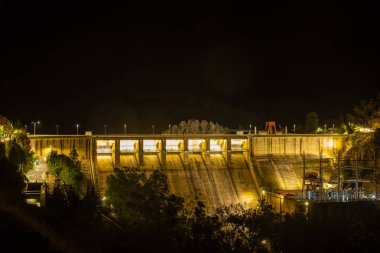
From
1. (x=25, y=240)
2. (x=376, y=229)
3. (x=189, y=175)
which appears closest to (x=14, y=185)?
(x=25, y=240)

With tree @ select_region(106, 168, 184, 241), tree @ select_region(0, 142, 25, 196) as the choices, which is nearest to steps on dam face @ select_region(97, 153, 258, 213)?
tree @ select_region(106, 168, 184, 241)

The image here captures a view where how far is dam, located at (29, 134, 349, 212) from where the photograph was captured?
134ft

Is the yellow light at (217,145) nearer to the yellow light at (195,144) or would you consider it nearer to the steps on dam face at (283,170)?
the yellow light at (195,144)

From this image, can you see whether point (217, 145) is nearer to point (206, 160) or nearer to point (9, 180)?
point (206, 160)

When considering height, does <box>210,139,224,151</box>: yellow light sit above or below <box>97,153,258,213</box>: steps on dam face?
above

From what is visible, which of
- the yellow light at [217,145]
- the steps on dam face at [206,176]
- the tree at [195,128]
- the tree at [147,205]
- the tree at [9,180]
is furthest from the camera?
the tree at [195,128]

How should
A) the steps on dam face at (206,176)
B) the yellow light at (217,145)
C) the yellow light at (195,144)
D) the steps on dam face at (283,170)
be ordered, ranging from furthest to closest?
the yellow light at (217,145) → the yellow light at (195,144) → the steps on dam face at (283,170) → the steps on dam face at (206,176)

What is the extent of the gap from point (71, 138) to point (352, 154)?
26.1 meters

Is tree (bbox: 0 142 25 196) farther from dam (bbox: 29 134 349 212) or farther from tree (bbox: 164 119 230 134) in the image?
tree (bbox: 164 119 230 134)

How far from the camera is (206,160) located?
44.6 metres

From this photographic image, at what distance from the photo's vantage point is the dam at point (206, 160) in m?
40.7

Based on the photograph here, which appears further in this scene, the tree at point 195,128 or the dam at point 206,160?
the tree at point 195,128

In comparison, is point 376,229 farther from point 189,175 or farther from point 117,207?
point 189,175

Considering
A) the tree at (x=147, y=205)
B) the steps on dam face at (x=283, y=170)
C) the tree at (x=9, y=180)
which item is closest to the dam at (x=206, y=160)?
the steps on dam face at (x=283, y=170)
